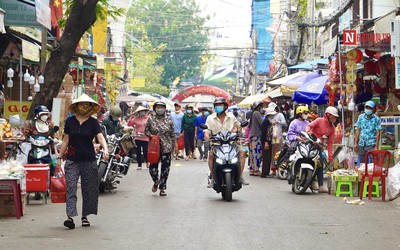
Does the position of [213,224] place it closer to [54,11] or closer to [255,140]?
[255,140]

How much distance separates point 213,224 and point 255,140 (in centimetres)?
1038

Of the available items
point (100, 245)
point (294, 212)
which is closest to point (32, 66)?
point (294, 212)

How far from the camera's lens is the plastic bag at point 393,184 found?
14727mm

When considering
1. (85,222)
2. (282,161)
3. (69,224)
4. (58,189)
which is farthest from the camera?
(282,161)

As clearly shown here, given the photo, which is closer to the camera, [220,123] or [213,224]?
[213,224]

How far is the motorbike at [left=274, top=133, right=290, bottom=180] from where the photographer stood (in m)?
19.8

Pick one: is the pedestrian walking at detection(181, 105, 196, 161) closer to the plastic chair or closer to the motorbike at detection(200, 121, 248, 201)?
the motorbike at detection(200, 121, 248, 201)

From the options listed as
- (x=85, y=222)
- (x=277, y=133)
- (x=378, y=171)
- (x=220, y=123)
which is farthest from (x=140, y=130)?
(x=85, y=222)

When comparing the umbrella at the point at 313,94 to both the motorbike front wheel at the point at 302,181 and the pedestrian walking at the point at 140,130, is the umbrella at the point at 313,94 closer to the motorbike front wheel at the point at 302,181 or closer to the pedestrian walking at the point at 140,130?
the pedestrian walking at the point at 140,130

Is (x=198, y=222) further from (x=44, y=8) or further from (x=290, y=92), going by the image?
(x=290, y=92)

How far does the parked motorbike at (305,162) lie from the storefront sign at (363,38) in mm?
2903

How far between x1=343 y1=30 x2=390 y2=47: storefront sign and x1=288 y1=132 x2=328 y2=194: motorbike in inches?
114

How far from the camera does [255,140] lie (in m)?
21.6

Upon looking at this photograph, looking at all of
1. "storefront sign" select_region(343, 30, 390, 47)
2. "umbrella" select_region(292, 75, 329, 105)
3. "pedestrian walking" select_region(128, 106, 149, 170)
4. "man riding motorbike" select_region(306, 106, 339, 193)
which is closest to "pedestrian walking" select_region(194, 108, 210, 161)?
"pedestrian walking" select_region(128, 106, 149, 170)
